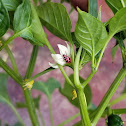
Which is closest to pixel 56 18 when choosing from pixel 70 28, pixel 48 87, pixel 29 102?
pixel 70 28

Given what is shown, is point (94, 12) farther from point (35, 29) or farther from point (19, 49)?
point (19, 49)

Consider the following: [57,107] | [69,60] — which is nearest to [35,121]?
[69,60]

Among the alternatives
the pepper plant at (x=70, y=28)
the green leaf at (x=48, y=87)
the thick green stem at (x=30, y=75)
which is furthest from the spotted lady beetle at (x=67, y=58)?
the green leaf at (x=48, y=87)

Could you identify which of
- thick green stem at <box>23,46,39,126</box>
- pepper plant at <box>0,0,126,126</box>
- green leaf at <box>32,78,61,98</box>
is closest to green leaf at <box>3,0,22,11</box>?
pepper plant at <box>0,0,126,126</box>

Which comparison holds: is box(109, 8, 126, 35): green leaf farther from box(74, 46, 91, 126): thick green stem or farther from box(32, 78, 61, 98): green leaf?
box(32, 78, 61, 98): green leaf

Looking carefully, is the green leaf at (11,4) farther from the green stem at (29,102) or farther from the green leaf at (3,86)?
the green leaf at (3,86)

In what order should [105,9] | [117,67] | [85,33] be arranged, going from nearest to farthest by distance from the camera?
[85,33]
[105,9]
[117,67]

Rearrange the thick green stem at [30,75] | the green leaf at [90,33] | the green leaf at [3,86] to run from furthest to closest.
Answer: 1. the green leaf at [3,86]
2. the thick green stem at [30,75]
3. the green leaf at [90,33]
